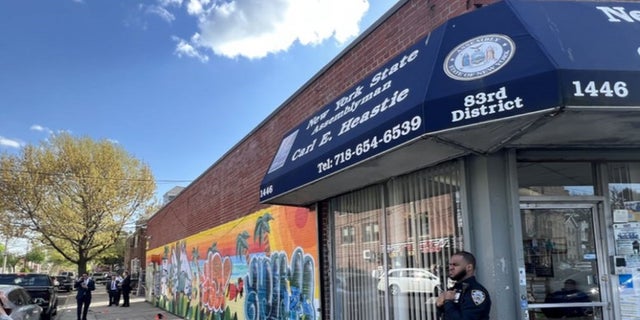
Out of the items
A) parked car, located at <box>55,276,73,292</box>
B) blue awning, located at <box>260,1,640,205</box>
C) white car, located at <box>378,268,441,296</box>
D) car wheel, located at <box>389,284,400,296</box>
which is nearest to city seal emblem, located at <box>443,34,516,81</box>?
blue awning, located at <box>260,1,640,205</box>

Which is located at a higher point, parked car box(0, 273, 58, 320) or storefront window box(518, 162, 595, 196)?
storefront window box(518, 162, 595, 196)

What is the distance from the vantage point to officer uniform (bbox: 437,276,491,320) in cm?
417

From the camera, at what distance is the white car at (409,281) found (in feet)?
18.4

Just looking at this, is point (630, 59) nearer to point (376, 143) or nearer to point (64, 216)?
point (376, 143)

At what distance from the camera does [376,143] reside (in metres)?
4.79

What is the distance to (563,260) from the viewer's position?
5.07 meters

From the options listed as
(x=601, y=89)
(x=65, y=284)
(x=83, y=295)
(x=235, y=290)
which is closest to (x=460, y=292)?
(x=601, y=89)

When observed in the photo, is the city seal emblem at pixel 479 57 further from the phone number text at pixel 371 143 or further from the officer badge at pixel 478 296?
the officer badge at pixel 478 296

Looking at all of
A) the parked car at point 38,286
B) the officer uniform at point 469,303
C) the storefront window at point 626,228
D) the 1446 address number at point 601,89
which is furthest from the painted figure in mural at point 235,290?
the 1446 address number at point 601,89

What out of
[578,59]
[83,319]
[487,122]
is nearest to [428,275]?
[487,122]

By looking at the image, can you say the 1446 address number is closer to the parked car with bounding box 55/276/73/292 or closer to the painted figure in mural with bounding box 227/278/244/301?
the painted figure in mural with bounding box 227/278/244/301

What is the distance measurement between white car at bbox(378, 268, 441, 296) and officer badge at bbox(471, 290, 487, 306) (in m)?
1.26

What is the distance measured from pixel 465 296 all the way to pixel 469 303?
0.08 meters

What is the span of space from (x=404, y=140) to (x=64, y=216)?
36.0 metres
